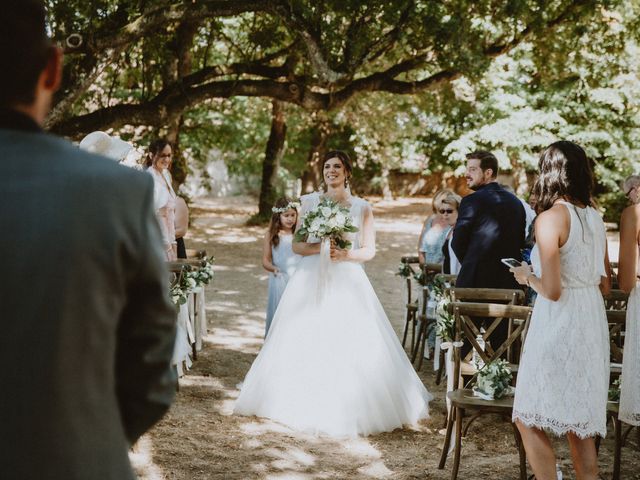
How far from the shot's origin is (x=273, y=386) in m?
6.60

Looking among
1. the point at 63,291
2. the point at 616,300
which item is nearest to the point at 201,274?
the point at 616,300

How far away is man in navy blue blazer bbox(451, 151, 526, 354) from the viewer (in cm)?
695

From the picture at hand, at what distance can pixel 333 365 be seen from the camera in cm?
651

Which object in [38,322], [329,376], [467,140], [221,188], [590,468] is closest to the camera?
[38,322]

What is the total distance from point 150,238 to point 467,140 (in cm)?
2615

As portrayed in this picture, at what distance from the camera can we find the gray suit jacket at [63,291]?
1365 millimetres

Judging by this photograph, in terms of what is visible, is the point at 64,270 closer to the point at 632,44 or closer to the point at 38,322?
the point at 38,322

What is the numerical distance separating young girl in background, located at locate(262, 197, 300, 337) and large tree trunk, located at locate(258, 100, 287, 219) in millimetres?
15334

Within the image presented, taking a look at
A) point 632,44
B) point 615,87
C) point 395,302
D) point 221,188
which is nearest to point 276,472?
point 395,302

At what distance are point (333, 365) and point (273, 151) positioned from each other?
1815 centimetres

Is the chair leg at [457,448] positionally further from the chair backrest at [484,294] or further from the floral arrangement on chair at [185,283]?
the floral arrangement on chair at [185,283]

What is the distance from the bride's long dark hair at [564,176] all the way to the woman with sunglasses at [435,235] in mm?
5020

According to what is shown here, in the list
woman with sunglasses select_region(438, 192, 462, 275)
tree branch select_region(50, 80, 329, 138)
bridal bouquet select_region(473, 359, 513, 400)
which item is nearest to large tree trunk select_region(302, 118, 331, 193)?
tree branch select_region(50, 80, 329, 138)

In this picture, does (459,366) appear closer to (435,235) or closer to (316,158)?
(435,235)
